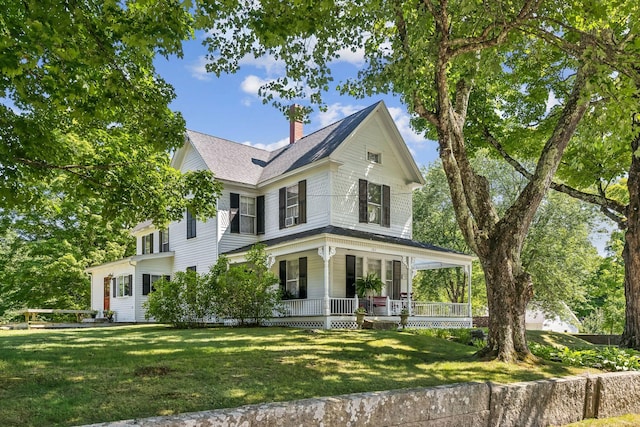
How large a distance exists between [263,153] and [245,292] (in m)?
11.0

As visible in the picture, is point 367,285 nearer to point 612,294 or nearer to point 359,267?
point 359,267

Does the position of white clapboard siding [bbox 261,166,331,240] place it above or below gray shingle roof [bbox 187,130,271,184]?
below

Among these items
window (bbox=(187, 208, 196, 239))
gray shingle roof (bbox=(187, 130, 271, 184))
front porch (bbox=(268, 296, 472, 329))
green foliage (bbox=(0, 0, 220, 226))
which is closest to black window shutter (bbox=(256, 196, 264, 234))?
gray shingle roof (bbox=(187, 130, 271, 184))

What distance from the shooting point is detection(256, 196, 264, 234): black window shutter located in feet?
73.6

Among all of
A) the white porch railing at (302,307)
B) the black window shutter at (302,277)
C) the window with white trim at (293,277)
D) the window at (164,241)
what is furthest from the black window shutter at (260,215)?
the window at (164,241)

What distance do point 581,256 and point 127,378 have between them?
90.7 feet

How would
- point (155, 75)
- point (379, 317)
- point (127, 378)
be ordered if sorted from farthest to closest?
point (379, 317) < point (155, 75) < point (127, 378)

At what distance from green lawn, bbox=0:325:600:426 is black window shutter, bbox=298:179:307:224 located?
9.88 meters

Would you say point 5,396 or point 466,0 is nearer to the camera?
point 5,396

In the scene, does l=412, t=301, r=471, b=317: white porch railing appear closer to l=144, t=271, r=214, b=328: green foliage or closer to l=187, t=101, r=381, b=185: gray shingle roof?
l=187, t=101, r=381, b=185: gray shingle roof

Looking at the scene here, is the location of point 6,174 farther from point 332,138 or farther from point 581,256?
point 581,256

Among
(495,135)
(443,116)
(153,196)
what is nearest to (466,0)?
(443,116)

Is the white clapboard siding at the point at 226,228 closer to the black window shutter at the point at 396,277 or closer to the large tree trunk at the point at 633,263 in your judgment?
the black window shutter at the point at 396,277

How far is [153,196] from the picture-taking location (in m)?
11.3
